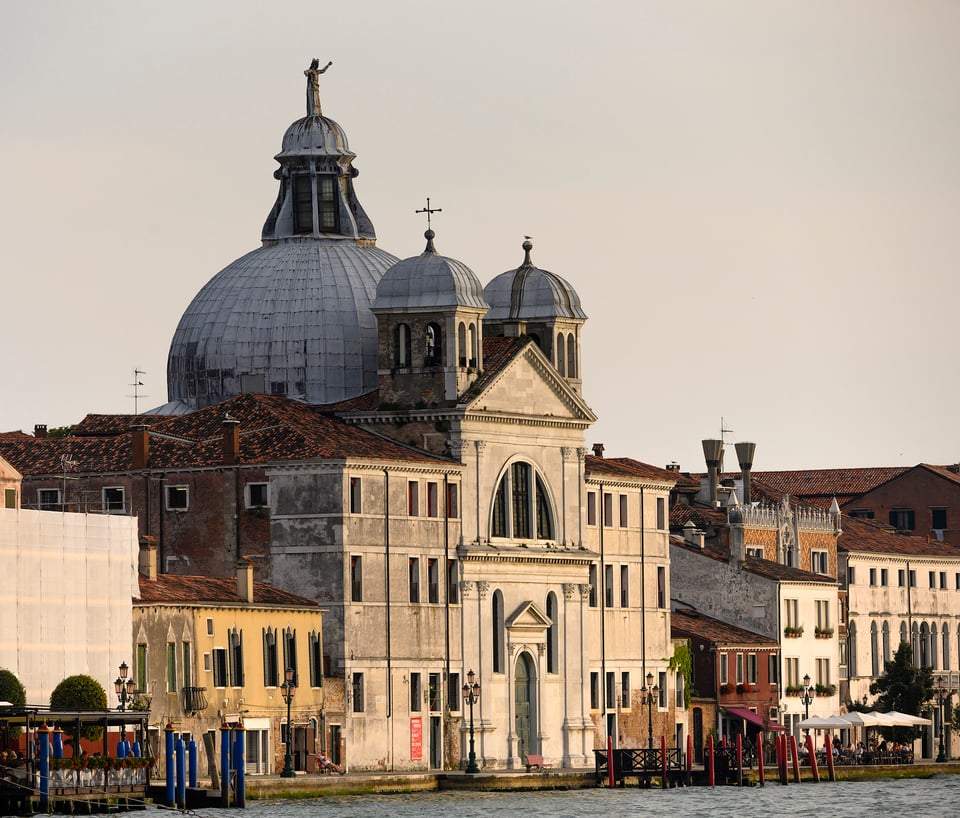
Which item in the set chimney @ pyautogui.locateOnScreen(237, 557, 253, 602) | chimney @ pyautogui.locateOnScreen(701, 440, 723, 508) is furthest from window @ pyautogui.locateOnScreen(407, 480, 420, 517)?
chimney @ pyautogui.locateOnScreen(701, 440, 723, 508)

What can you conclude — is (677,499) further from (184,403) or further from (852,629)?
(184,403)

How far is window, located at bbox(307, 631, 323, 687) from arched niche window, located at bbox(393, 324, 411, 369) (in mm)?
10957

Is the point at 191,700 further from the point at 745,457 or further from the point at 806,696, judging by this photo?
the point at 745,457

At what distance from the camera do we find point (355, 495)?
90062mm

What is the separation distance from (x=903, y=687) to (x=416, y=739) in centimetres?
3249

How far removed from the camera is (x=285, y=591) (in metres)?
89.4

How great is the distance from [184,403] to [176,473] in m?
10.8

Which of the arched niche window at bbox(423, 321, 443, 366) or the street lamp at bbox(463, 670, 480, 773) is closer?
the street lamp at bbox(463, 670, 480, 773)

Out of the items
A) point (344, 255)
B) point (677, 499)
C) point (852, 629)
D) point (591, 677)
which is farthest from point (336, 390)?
point (852, 629)

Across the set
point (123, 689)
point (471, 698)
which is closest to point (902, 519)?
point (471, 698)

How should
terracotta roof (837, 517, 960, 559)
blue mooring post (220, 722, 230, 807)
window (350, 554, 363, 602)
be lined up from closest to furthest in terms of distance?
1. blue mooring post (220, 722, 230, 807)
2. window (350, 554, 363, 602)
3. terracotta roof (837, 517, 960, 559)

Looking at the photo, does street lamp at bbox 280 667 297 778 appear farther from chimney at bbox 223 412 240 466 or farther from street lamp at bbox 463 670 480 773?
chimney at bbox 223 412 240 466

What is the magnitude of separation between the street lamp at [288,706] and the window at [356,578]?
432cm

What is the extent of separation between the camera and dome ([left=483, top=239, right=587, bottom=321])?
338 feet
